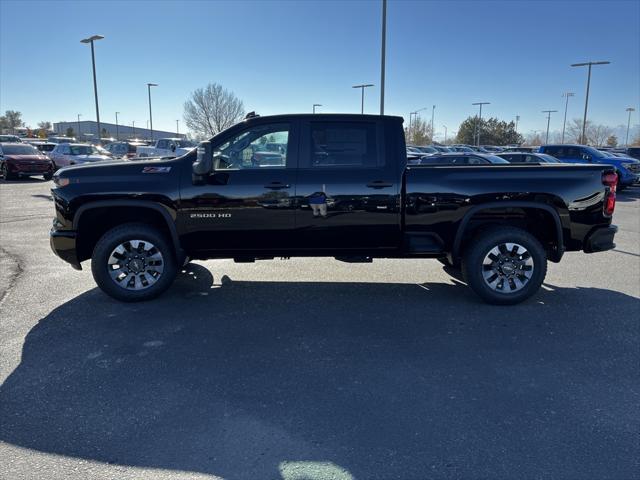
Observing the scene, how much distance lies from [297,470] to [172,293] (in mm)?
3558

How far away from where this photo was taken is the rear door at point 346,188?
509cm

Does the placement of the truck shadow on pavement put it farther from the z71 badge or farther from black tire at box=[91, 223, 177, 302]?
the z71 badge

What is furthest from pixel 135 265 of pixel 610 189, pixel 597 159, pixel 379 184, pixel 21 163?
pixel 21 163

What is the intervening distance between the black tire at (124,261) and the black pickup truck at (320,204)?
0.04 ft

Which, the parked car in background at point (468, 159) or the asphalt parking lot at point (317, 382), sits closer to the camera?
the asphalt parking lot at point (317, 382)

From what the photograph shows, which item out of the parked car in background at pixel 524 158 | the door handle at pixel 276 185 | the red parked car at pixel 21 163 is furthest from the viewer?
the red parked car at pixel 21 163

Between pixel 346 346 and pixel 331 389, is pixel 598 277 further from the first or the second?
pixel 331 389

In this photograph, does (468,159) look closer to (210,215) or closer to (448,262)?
(448,262)

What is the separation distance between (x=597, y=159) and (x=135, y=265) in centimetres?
1952

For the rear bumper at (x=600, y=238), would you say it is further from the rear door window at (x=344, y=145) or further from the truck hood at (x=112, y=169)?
the truck hood at (x=112, y=169)

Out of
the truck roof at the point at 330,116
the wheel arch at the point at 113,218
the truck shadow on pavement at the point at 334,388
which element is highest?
the truck roof at the point at 330,116

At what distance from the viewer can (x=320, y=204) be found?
511 centimetres

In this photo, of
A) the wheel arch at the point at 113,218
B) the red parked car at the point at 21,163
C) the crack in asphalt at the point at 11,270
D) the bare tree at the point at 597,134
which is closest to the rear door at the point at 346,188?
the wheel arch at the point at 113,218

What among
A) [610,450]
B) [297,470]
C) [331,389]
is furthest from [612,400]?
[297,470]
